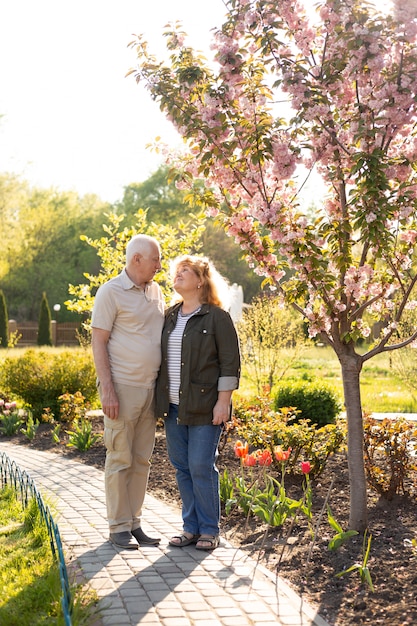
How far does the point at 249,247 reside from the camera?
16.8ft

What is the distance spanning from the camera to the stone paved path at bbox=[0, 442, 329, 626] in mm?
3541

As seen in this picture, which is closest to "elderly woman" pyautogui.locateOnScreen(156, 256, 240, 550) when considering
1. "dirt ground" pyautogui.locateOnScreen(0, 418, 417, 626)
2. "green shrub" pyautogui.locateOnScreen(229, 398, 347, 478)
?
"dirt ground" pyautogui.locateOnScreen(0, 418, 417, 626)

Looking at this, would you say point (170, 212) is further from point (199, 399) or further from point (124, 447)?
point (199, 399)

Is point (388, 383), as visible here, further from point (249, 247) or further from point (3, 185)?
point (3, 185)

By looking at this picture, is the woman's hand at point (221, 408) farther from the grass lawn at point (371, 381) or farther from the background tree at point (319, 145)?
the grass lawn at point (371, 381)

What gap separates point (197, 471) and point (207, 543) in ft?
1.42

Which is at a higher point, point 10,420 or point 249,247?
point 249,247

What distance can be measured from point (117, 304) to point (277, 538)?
1876 mm

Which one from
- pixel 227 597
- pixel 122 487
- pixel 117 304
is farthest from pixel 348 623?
pixel 117 304

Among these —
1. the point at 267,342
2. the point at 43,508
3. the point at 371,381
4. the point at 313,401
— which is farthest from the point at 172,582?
the point at 371,381

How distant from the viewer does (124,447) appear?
15.7 ft

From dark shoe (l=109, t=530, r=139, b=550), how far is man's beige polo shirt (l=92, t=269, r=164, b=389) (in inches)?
35.8

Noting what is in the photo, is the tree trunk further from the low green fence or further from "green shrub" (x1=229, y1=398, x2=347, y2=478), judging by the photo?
the low green fence

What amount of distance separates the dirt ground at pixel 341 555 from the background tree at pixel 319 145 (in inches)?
13.2
